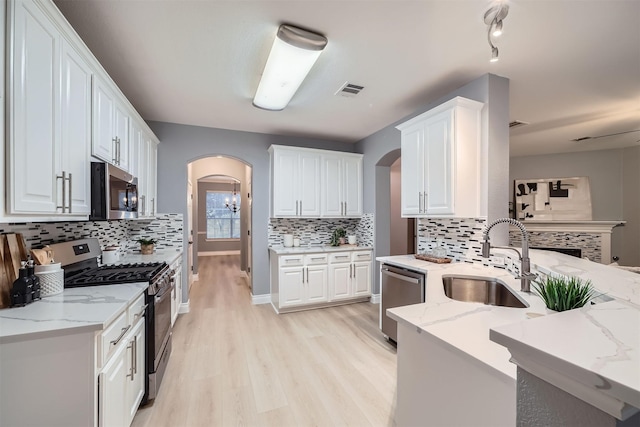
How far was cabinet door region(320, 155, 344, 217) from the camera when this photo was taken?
425 cm

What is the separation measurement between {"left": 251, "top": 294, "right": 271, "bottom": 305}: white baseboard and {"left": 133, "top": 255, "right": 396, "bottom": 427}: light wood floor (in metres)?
0.28

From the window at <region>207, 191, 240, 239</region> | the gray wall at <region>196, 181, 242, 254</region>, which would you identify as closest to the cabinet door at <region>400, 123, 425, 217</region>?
the window at <region>207, 191, 240, 239</region>

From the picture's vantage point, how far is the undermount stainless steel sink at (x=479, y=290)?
1930 millimetres

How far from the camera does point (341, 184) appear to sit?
437 centimetres

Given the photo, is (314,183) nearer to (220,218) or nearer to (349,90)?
(349,90)

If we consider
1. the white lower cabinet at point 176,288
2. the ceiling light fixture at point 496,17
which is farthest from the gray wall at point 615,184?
the white lower cabinet at point 176,288

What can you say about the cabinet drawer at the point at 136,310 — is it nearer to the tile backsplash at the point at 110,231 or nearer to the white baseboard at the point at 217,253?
the tile backsplash at the point at 110,231

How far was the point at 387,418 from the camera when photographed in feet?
5.98

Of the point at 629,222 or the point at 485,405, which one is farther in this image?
the point at 629,222

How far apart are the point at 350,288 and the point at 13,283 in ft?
Answer: 11.3

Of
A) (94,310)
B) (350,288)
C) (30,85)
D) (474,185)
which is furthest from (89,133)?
(350,288)

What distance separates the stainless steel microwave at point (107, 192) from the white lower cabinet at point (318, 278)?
200cm

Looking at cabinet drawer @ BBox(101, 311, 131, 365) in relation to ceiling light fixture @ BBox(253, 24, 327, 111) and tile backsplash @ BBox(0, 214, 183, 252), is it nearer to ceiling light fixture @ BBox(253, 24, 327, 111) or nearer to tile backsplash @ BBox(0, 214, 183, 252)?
tile backsplash @ BBox(0, 214, 183, 252)

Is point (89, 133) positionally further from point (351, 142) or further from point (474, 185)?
point (351, 142)
